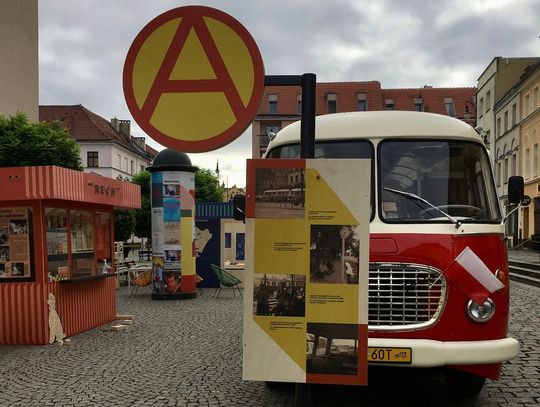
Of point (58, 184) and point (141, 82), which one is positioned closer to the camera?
point (141, 82)

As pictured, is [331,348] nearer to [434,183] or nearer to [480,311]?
[480,311]

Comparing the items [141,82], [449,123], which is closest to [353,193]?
[141,82]

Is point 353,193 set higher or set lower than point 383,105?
lower

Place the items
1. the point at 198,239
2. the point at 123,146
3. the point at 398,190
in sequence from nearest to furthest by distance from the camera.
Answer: the point at 398,190
the point at 198,239
the point at 123,146

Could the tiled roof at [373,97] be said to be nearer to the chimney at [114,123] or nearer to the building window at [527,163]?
the chimney at [114,123]

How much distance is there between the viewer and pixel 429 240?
4.69 metres

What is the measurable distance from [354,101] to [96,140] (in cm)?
2939

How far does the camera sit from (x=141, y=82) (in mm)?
2797

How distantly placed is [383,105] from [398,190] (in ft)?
217

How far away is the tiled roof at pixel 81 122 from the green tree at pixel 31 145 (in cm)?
3831

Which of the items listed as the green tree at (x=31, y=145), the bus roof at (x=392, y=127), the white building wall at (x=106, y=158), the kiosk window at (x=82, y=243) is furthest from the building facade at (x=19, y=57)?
the bus roof at (x=392, y=127)

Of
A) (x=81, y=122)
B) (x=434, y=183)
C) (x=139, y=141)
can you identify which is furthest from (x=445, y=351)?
(x=139, y=141)

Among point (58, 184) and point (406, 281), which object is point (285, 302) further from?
point (58, 184)

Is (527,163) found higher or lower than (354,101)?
lower
